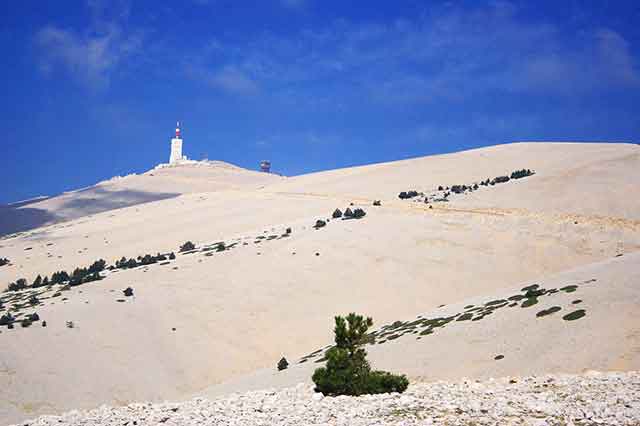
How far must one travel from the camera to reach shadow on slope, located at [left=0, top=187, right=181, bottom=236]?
95625mm

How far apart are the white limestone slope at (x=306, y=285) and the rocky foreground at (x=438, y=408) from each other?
3999mm

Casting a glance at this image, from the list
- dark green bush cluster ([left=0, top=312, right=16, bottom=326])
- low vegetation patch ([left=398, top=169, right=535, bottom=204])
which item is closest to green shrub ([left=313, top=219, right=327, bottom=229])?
low vegetation patch ([left=398, top=169, right=535, bottom=204])

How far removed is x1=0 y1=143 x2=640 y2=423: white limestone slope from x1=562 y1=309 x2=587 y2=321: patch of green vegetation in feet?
1.23

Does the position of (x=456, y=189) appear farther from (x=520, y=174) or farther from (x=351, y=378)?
(x=351, y=378)

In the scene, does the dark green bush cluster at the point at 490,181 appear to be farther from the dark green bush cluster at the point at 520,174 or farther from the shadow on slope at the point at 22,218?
the shadow on slope at the point at 22,218

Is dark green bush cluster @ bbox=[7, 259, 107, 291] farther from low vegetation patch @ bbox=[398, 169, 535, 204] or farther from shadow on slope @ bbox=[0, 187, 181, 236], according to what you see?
shadow on slope @ bbox=[0, 187, 181, 236]

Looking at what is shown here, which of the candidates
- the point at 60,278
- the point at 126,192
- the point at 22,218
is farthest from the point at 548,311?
the point at 126,192

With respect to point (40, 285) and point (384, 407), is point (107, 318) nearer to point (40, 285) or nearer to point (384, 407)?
point (40, 285)

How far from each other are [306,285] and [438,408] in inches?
1020

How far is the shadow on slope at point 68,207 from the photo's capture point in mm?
95625

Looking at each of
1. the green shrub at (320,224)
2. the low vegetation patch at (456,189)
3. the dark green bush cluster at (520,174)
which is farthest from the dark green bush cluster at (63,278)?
the dark green bush cluster at (520,174)

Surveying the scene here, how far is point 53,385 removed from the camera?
22141 mm

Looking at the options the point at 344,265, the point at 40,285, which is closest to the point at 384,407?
the point at 344,265

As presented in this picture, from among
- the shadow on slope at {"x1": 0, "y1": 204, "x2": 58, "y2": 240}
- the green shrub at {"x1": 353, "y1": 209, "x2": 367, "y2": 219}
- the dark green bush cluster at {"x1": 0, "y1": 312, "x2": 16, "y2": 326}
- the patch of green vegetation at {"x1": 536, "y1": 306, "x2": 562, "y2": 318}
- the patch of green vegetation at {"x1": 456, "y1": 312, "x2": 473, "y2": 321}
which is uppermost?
the shadow on slope at {"x1": 0, "y1": 204, "x2": 58, "y2": 240}
